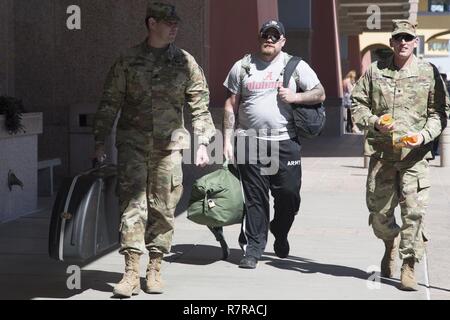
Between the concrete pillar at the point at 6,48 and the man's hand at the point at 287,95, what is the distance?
15.9 ft

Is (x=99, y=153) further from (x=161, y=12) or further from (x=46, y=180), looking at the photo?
(x=46, y=180)

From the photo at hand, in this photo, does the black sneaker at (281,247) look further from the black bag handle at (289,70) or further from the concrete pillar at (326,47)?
the concrete pillar at (326,47)

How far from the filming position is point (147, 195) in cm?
650

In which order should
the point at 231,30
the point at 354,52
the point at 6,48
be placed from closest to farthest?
1. the point at 6,48
2. the point at 231,30
3. the point at 354,52

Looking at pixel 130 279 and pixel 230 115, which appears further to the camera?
pixel 230 115

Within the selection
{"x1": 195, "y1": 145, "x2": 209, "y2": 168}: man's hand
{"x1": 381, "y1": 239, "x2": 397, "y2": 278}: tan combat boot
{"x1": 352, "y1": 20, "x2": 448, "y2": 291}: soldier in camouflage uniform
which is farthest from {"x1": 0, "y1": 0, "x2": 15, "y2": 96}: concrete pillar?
{"x1": 381, "y1": 239, "x2": 397, "y2": 278}: tan combat boot

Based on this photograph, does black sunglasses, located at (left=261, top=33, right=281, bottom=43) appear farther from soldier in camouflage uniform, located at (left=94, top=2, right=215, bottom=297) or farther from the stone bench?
the stone bench

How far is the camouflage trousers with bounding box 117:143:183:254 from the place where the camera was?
6355mm

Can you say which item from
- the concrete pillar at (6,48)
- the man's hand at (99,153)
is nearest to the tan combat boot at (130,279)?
the man's hand at (99,153)

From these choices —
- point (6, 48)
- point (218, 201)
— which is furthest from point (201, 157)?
point (6, 48)

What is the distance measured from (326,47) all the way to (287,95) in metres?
21.6

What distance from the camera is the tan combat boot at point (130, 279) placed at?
6297 mm
